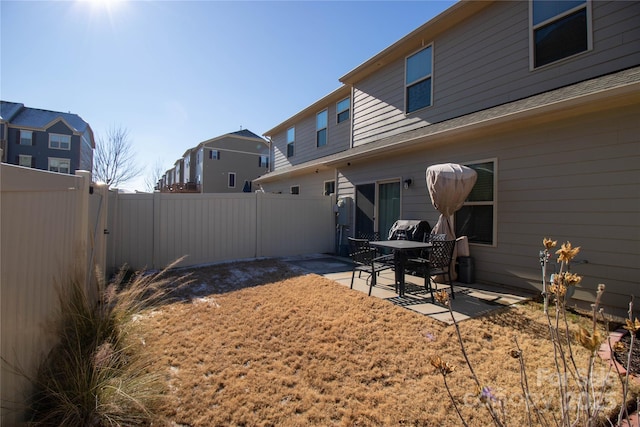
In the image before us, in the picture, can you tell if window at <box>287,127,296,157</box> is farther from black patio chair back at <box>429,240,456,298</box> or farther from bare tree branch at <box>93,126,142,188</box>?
bare tree branch at <box>93,126,142,188</box>

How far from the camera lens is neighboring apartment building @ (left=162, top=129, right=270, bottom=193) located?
26672 millimetres

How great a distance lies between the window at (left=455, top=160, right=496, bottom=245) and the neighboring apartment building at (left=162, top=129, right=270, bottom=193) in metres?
21.7

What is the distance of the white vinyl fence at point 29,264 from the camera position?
1.60 metres

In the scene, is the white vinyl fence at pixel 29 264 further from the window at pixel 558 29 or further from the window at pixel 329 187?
the window at pixel 329 187

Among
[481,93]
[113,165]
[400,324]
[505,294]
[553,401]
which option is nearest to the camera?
[553,401]

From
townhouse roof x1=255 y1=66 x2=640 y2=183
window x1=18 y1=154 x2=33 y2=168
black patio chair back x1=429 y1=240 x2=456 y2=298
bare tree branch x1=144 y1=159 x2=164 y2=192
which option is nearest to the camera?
townhouse roof x1=255 y1=66 x2=640 y2=183

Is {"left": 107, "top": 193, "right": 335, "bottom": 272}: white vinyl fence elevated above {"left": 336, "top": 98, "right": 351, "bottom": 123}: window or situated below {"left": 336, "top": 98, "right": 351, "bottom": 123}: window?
below

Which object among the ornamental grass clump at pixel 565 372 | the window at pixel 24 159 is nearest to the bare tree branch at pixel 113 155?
the window at pixel 24 159

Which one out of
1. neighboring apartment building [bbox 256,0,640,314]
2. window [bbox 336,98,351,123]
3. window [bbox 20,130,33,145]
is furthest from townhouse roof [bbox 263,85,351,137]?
window [bbox 20,130,33,145]

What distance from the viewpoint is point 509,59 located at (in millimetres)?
5543

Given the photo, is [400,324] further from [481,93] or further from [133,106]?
[133,106]

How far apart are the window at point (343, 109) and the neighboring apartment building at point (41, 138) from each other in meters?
30.5

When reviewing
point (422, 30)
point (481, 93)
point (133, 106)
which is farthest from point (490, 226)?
point (133, 106)

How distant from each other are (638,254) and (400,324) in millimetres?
3230
